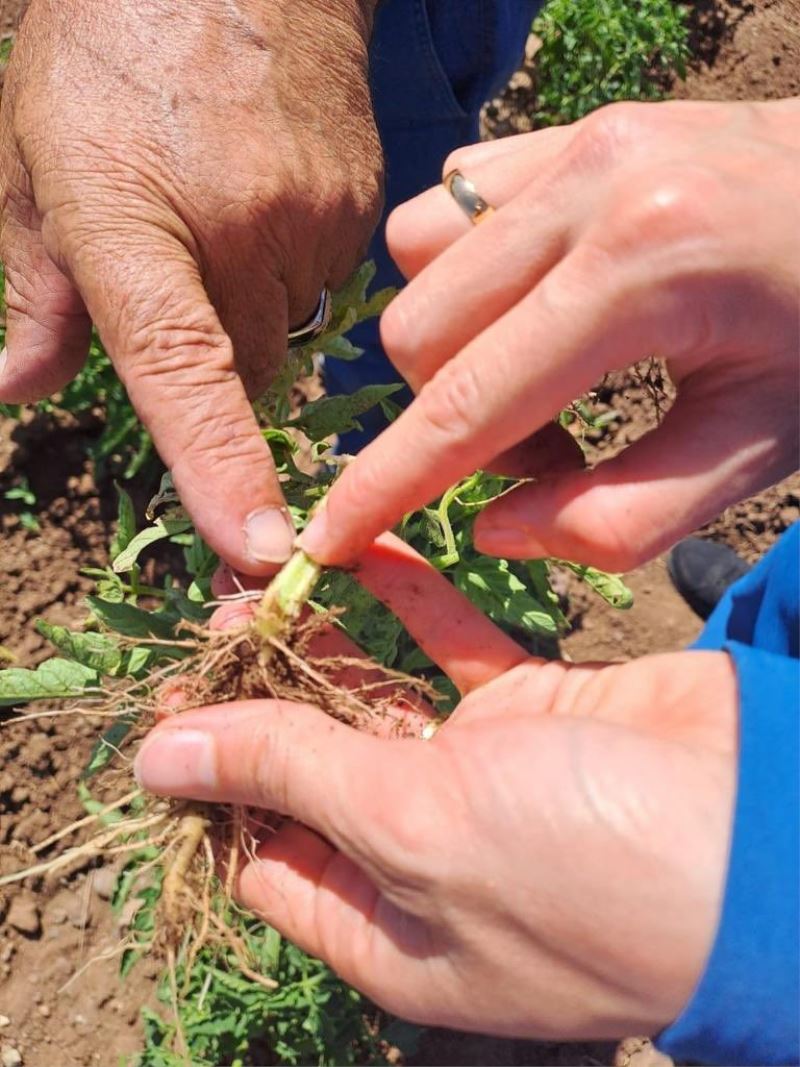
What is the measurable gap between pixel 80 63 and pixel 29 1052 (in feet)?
9.11

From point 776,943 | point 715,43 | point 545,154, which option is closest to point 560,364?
point 545,154

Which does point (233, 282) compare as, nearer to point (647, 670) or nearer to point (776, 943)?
point (647, 670)

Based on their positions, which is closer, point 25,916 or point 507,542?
point 507,542

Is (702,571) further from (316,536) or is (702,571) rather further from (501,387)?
(501,387)

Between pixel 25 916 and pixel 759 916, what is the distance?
8.25ft

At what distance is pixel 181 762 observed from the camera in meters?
1.56

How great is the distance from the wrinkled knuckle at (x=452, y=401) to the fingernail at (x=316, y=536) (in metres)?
0.30

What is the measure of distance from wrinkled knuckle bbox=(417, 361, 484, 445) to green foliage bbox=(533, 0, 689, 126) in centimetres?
340

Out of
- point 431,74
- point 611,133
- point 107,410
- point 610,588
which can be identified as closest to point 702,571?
point 610,588

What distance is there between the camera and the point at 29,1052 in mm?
2783

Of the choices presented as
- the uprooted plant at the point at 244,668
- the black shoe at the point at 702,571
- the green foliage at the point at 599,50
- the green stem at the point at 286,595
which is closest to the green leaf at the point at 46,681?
the uprooted plant at the point at 244,668

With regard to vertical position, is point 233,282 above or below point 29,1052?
above

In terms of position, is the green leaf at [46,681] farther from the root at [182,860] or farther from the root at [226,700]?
the root at [182,860]

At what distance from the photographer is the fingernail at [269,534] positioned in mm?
1609
